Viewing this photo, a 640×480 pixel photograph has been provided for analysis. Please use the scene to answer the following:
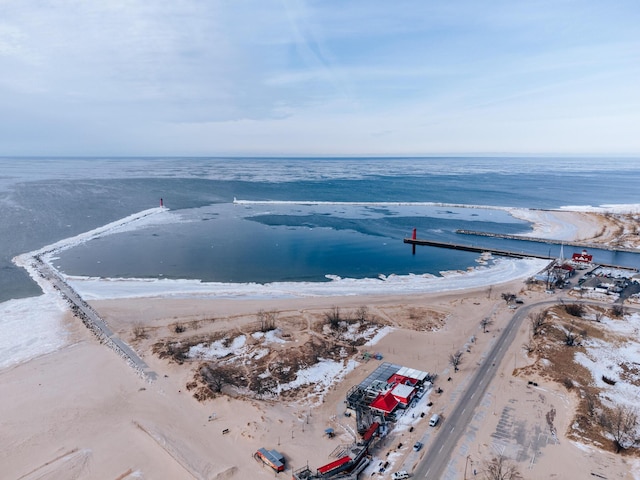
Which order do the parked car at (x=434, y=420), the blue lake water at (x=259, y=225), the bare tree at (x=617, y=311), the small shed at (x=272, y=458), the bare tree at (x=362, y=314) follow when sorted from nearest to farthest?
the small shed at (x=272, y=458) < the parked car at (x=434, y=420) < the bare tree at (x=362, y=314) < the bare tree at (x=617, y=311) < the blue lake water at (x=259, y=225)

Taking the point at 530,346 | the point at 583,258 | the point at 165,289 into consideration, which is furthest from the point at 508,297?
the point at 165,289

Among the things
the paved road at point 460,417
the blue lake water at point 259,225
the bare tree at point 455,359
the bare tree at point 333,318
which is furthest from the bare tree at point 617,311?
the bare tree at point 333,318

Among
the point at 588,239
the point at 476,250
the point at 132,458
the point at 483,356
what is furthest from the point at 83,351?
the point at 588,239

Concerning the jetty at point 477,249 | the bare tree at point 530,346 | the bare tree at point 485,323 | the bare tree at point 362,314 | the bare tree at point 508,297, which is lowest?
the bare tree at point 530,346

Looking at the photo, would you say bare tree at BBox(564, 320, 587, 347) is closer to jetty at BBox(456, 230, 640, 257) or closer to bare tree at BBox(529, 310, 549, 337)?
bare tree at BBox(529, 310, 549, 337)

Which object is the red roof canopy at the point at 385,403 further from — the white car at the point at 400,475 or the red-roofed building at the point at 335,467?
the red-roofed building at the point at 335,467

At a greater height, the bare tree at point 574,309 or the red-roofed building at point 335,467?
the bare tree at point 574,309

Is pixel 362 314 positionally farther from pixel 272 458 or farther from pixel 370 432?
pixel 272 458
